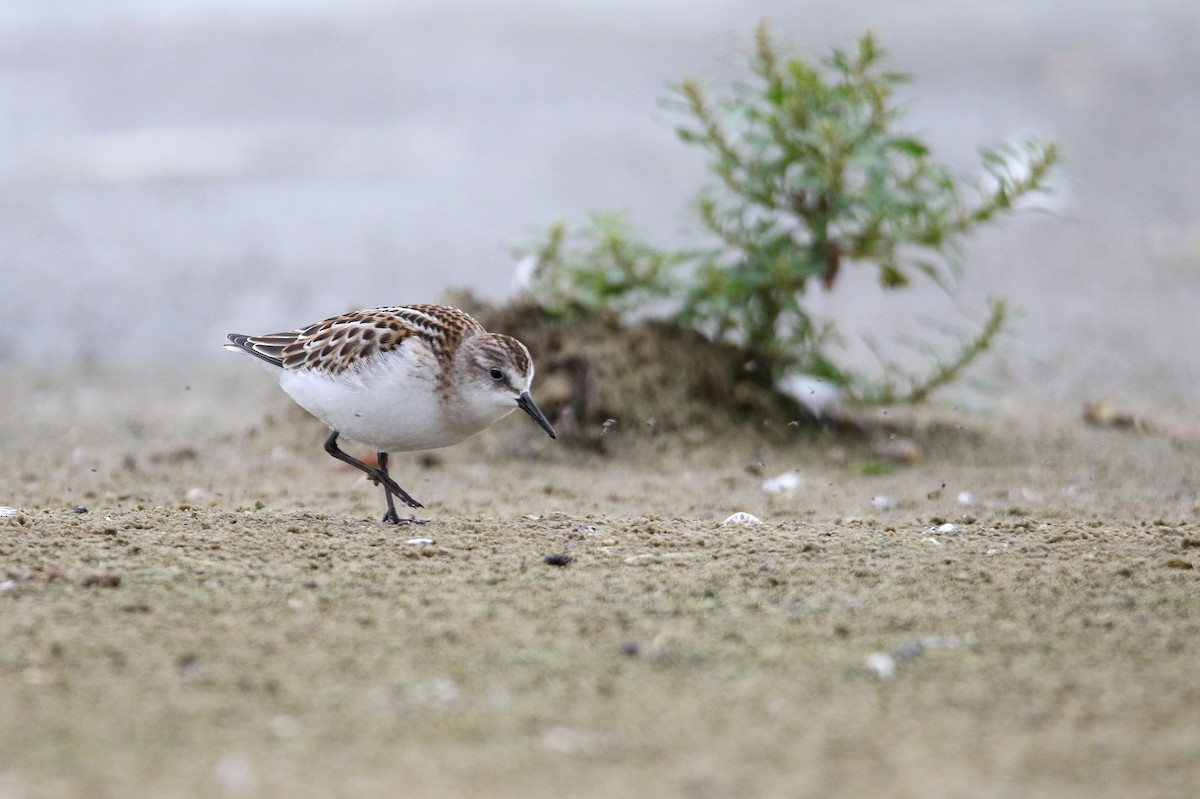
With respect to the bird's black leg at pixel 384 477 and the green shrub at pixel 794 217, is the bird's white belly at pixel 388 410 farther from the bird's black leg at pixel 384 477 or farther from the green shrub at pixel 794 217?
the green shrub at pixel 794 217

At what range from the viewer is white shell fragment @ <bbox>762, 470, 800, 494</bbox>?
21.9 ft

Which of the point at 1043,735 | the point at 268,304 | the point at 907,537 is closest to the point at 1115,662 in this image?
the point at 1043,735

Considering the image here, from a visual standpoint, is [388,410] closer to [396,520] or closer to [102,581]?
[396,520]

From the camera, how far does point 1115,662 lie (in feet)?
12.4

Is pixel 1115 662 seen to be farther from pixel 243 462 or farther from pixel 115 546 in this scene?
pixel 243 462

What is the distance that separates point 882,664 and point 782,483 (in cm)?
299

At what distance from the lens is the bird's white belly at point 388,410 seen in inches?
216

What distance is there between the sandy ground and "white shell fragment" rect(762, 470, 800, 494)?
0.19ft

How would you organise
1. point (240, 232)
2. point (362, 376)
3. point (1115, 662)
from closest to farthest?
point (1115, 662), point (362, 376), point (240, 232)

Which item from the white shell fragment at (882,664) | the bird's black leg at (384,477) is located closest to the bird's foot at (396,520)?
the bird's black leg at (384,477)

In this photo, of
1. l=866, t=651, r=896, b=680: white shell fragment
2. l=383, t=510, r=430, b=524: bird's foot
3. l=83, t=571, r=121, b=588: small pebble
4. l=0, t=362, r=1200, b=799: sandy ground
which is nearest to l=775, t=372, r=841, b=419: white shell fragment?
l=0, t=362, r=1200, b=799: sandy ground

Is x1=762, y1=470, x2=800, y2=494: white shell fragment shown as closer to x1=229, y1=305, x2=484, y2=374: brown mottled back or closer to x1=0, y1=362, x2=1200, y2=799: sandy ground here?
x1=0, y1=362, x2=1200, y2=799: sandy ground

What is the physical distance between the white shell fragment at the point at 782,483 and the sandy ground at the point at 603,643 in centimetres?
6

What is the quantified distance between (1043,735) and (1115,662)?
57 cm
